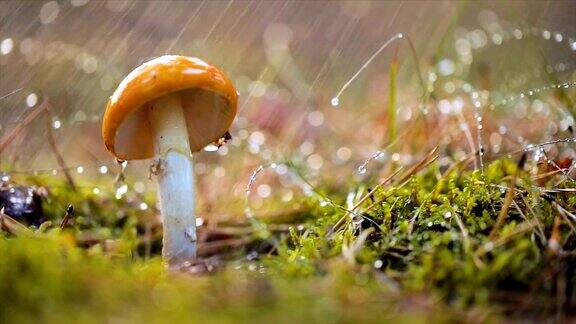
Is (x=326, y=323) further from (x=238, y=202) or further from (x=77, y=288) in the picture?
(x=238, y=202)

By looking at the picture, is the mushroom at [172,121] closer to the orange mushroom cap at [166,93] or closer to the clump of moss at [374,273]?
the orange mushroom cap at [166,93]

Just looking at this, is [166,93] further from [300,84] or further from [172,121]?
[300,84]

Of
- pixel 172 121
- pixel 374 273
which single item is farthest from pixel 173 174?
pixel 374 273

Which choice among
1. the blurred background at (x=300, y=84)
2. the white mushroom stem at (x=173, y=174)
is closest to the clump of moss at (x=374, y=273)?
the white mushroom stem at (x=173, y=174)

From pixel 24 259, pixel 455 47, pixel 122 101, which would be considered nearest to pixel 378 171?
pixel 122 101

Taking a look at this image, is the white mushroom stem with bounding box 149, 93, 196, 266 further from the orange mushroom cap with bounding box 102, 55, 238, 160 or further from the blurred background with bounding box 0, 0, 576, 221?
the blurred background with bounding box 0, 0, 576, 221
